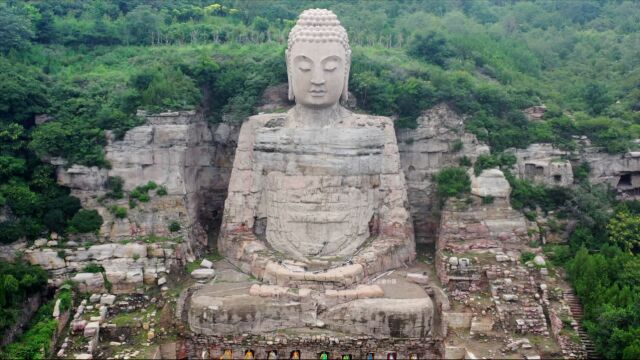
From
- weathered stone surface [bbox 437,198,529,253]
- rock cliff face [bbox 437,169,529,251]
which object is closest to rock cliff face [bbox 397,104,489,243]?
rock cliff face [bbox 437,169,529,251]

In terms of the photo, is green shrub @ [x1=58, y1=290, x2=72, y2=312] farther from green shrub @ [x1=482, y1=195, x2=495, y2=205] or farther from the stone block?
green shrub @ [x1=482, y1=195, x2=495, y2=205]

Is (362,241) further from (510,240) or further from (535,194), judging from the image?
(535,194)

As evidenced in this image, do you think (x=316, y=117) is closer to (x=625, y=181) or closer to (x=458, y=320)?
(x=458, y=320)

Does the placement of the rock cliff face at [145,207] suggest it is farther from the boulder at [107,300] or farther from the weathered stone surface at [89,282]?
the boulder at [107,300]

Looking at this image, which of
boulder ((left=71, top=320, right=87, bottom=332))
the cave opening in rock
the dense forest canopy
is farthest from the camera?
the cave opening in rock

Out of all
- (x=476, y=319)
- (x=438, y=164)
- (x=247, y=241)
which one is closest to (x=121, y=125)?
(x=247, y=241)
